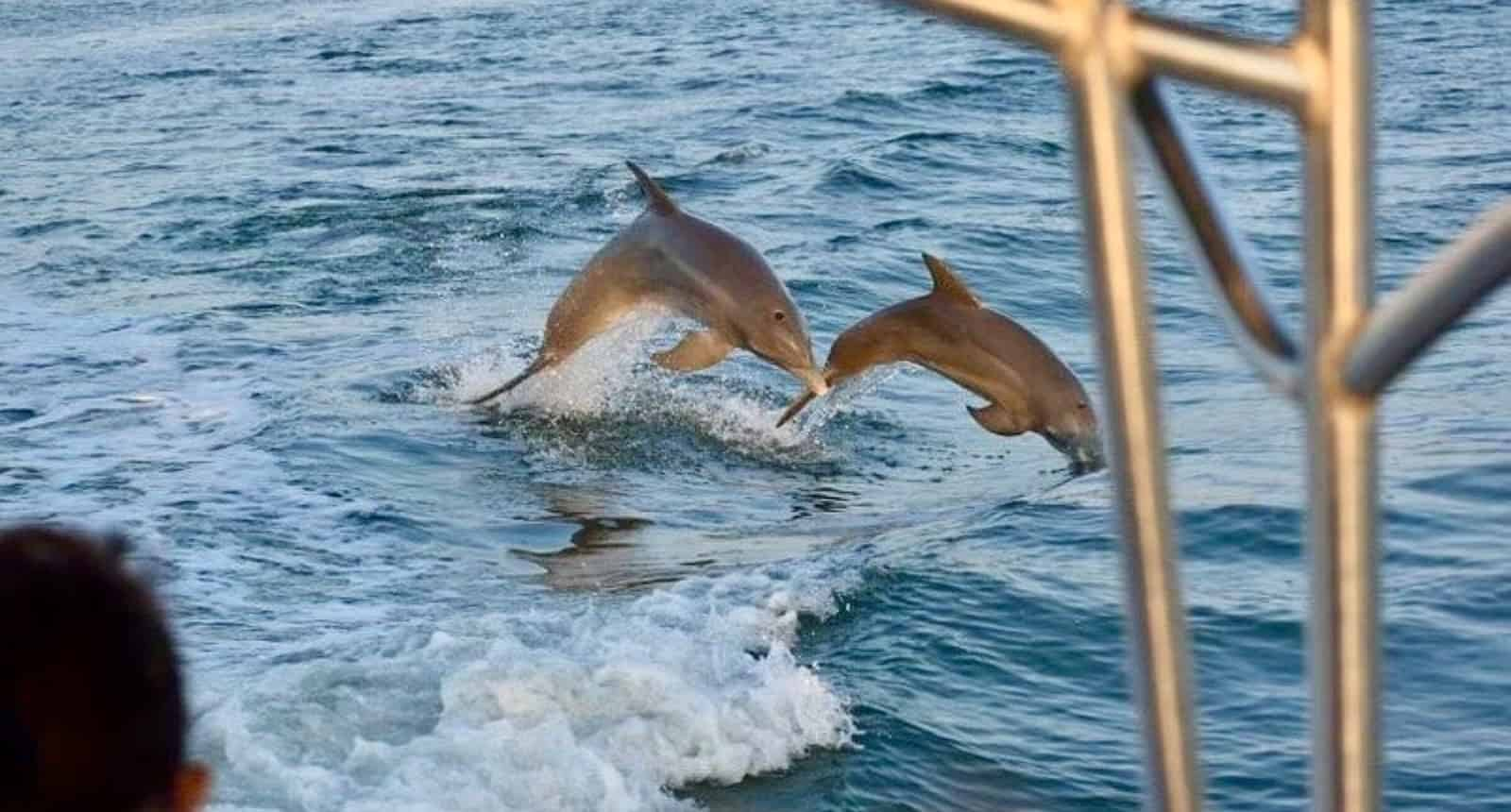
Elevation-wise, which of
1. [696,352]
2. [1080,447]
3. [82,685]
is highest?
[1080,447]

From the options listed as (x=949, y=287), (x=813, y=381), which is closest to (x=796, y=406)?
(x=813, y=381)

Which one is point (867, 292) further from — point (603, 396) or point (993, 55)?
point (993, 55)

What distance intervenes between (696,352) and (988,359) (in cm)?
111

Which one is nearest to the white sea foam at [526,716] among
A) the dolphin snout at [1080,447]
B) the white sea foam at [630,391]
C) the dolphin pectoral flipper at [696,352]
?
the dolphin snout at [1080,447]

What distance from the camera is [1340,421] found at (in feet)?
3.76

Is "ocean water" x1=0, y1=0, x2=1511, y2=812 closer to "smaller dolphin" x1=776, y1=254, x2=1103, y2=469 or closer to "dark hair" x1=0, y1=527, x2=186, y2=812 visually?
"smaller dolphin" x1=776, y1=254, x2=1103, y2=469

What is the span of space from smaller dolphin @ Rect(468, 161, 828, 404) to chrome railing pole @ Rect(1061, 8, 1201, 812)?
8.18m

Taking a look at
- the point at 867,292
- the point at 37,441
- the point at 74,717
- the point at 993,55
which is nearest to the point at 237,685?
the point at 37,441

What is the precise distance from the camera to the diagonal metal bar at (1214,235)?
1226mm

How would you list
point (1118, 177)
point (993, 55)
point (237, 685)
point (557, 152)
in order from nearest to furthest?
point (1118, 177)
point (237, 685)
point (557, 152)
point (993, 55)

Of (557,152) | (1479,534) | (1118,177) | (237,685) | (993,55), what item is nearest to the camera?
(1118,177)

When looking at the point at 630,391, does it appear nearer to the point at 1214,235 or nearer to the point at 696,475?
the point at 696,475

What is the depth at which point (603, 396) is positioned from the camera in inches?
429

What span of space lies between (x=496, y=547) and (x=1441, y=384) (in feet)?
13.1
